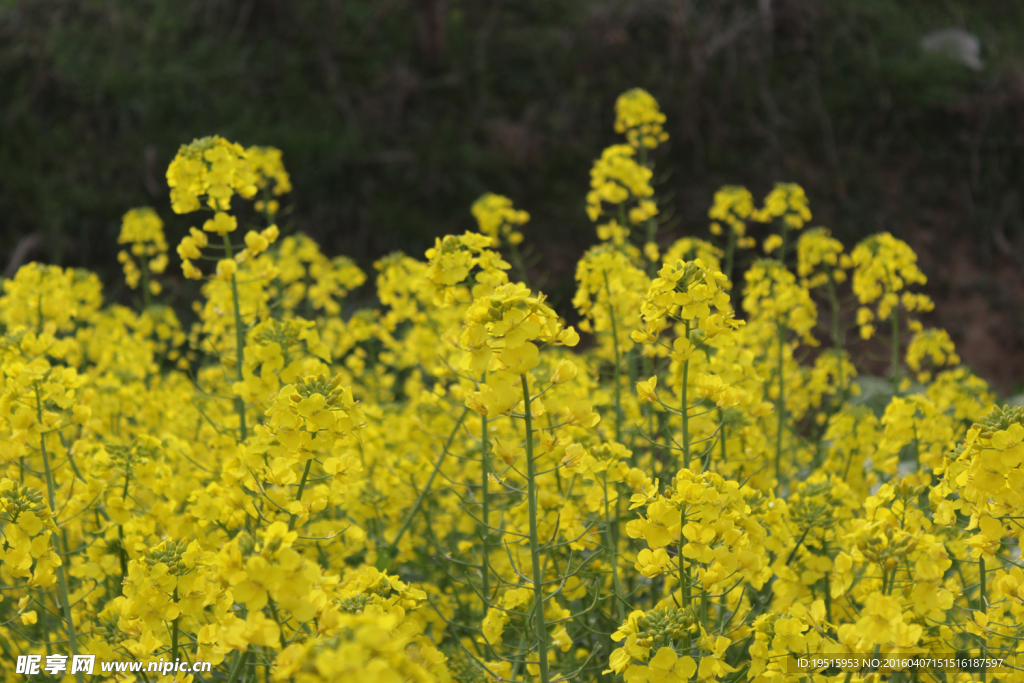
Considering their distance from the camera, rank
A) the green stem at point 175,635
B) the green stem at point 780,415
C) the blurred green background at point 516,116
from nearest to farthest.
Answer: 1. the green stem at point 175,635
2. the green stem at point 780,415
3. the blurred green background at point 516,116

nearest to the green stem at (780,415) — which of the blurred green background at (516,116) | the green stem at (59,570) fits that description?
the green stem at (59,570)

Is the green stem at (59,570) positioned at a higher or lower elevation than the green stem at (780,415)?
lower

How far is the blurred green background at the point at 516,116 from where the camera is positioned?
9.27 m

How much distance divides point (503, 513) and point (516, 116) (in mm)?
7663

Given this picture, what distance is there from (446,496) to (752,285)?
76.1 inches

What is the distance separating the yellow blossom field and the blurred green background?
5482 mm

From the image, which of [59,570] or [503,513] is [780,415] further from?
[59,570]

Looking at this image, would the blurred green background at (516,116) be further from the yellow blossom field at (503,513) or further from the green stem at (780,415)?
the yellow blossom field at (503,513)

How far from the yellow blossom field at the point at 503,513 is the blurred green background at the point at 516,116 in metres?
5.48

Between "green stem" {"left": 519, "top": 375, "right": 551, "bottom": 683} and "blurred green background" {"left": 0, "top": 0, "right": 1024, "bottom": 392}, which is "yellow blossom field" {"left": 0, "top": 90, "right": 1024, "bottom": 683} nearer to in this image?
"green stem" {"left": 519, "top": 375, "right": 551, "bottom": 683}

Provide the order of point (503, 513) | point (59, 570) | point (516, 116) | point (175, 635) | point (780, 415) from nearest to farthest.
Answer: point (175, 635) → point (59, 570) → point (503, 513) → point (780, 415) → point (516, 116)

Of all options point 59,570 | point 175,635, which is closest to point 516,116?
point 59,570

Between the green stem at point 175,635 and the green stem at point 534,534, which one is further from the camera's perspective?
the green stem at point 175,635

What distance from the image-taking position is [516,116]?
9.95 m
